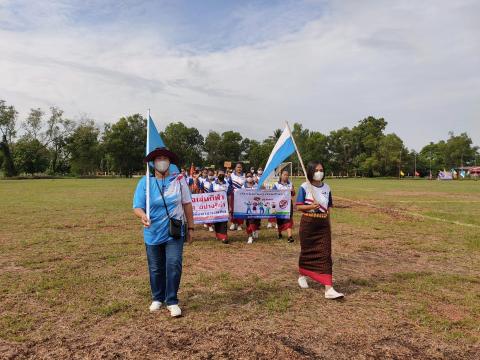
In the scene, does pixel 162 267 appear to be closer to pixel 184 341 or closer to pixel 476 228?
pixel 184 341

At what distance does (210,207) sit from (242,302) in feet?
18.6

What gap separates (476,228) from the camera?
40.3 ft

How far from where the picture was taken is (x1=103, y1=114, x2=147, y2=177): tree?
93.7 meters

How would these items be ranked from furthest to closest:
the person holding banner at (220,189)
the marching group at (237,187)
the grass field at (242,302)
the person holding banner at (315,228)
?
the marching group at (237,187) → the person holding banner at (220,189) → the person holding banner at (315,228) → the grass field at (242,302)

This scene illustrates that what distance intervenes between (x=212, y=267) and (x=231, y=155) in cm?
11531

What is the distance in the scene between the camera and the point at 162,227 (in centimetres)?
506

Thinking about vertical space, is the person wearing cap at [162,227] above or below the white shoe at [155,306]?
above

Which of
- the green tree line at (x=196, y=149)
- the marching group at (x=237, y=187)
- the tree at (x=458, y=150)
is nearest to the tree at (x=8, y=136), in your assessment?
the green tree line at (x=196, y=149)

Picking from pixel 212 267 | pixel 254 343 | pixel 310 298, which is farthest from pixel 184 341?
pixel 212 267

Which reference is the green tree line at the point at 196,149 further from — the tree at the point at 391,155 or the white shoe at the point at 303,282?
the white shoe at the point at 303,282

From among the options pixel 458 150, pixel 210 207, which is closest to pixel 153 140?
pixel 210 207

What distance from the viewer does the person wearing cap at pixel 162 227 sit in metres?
5.07

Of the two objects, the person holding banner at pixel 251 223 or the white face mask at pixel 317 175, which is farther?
the person holding banner at pixel 251 223

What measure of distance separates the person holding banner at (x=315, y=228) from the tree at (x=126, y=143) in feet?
296
